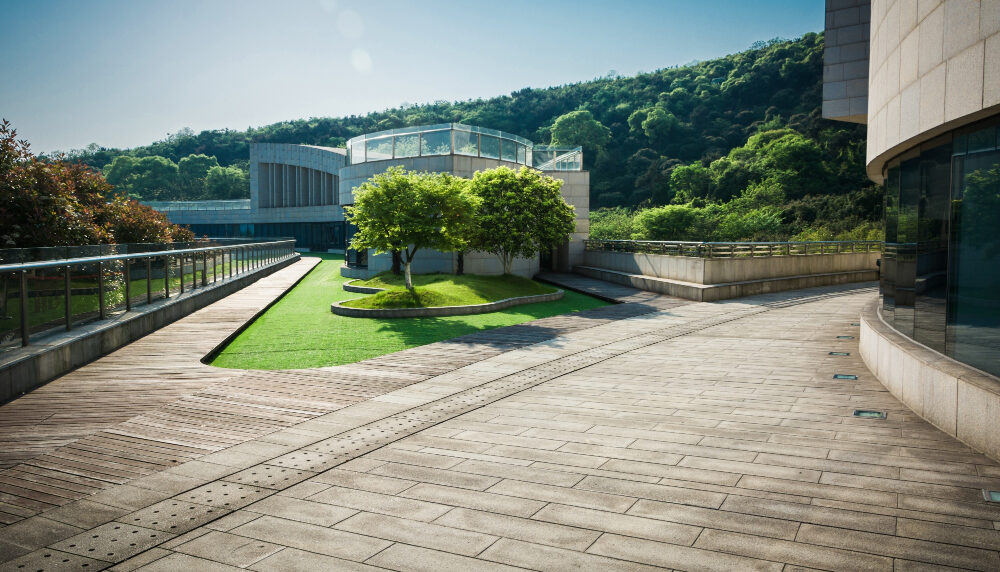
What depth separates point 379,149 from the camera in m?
27.9

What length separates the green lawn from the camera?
11398mm

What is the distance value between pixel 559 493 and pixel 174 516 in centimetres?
285

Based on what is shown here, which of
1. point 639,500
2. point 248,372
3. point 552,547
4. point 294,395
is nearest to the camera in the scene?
point 552,547

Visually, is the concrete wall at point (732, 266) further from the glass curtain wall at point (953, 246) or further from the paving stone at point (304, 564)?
the paving stone at point (304, 564)

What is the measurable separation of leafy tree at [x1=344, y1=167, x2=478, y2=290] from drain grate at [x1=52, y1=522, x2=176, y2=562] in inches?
541

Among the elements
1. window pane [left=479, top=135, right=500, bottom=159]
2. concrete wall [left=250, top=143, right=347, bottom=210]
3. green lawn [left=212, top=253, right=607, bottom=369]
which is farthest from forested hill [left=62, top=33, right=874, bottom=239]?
green lawn [left=212, top=253, right=607, bottom=369]

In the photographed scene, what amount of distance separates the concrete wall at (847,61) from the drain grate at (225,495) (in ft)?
45.4

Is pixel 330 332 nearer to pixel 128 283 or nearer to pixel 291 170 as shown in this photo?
pixel 128 283

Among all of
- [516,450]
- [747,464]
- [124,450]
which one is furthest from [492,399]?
[124,450]

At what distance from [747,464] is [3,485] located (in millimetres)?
6185

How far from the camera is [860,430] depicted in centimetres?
682

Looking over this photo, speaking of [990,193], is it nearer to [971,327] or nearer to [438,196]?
[971,327]

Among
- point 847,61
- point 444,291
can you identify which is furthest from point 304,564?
point 444,291

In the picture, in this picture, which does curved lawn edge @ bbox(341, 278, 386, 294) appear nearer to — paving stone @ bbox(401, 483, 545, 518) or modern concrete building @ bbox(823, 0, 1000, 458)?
modern concrete building @ bbox(823, 0, 1000, 458)
